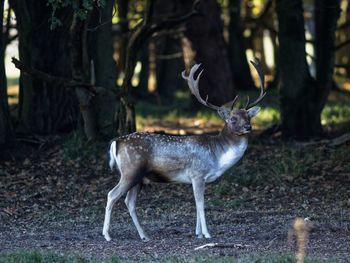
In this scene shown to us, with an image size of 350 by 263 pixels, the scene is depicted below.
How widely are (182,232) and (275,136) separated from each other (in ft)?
23.1

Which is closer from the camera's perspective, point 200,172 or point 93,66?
point 200,172

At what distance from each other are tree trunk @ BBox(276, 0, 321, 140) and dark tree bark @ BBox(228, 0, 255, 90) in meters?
11.8

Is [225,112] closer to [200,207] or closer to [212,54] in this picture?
[200,207]

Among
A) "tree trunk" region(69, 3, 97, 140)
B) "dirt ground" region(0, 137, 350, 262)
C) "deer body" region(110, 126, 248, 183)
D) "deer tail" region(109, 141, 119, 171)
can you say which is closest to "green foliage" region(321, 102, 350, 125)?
"dirt ground" region(0, 137, 350, 262)

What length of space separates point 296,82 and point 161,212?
5758 mm

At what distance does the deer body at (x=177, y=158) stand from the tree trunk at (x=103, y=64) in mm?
5663

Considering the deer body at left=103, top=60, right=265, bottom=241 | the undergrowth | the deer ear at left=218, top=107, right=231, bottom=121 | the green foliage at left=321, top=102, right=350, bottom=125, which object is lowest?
the undergrowth

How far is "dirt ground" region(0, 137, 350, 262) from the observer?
9.91 m

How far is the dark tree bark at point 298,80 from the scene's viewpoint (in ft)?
56.6

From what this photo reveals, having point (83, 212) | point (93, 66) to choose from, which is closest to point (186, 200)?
point (83, 212)

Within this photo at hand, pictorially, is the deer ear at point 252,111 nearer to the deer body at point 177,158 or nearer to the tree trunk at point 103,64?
the deer body at point 177,158

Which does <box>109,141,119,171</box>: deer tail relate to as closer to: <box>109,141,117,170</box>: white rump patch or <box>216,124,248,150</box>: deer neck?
<box>109,141,117,170</box>: white rump patch

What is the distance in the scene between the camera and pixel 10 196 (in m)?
13.7

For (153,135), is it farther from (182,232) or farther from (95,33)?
(95,33)
